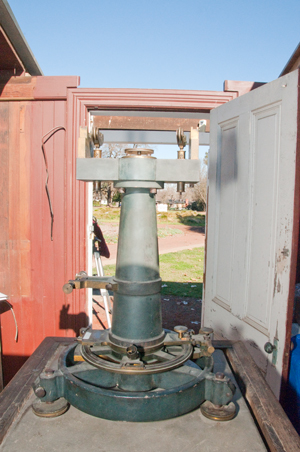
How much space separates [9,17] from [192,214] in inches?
1052

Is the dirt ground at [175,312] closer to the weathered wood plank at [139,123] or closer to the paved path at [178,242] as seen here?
the weathered wood plank at [139,123]

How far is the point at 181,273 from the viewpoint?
9.77m

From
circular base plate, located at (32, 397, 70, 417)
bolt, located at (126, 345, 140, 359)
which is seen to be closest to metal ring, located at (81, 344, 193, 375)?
bolt, located at (126, 345, 140, 359)

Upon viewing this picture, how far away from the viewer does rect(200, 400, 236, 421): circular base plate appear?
131 centimetres

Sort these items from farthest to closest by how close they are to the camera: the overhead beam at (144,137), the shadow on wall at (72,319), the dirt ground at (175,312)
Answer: the overhead beam at (144,137)
the dirt ground at (175,312)
the shadow on wall at (72,319)

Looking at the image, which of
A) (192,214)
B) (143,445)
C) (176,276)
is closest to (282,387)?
(143,445)

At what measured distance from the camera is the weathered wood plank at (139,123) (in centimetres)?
493

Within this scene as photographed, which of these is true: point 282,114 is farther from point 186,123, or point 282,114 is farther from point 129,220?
point 186,123

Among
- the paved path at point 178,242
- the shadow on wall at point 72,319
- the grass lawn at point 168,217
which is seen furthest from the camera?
the grass lawn at point 168,217

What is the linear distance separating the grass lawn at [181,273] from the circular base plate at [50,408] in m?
6.45

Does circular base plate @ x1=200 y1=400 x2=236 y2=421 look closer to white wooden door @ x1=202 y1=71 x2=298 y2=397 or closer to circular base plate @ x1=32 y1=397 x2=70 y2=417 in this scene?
circular base plate @ x1=32 y1=397 x2=70 y2=417

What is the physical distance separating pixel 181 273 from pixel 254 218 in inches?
286

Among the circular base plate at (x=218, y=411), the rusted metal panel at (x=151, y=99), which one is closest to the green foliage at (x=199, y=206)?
the rusted metal panel at (x=151, y=99)

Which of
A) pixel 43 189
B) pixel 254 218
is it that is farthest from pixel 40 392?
pixel 43 189
